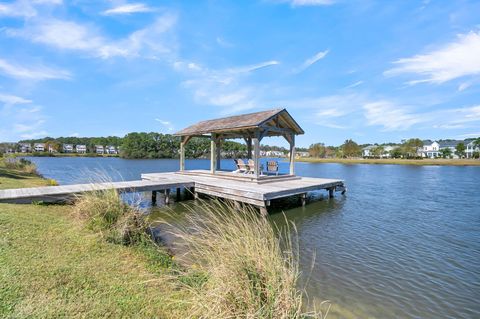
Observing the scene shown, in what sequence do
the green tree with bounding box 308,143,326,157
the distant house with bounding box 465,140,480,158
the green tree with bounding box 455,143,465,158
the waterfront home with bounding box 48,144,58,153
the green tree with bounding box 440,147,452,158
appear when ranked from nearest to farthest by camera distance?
1. the green tree with bounding box 455,143,465,158
2. the distant house with bounding box 465,140,480,158
3. the green tree with bounding box 440,147,452,158
4. the green tree with bounding box 308,143,326,157
5. the waterfront home with bounding box 48,144,58,153

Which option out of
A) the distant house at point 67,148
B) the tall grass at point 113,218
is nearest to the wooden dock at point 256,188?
the tall grass at point 113,218

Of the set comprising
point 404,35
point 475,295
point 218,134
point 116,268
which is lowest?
point 475,295

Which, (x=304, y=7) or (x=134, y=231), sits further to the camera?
(x=304, y=7)

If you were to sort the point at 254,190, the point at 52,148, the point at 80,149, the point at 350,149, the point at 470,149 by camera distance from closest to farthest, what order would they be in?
1. the point at 254,190
2. the point at 470,149
3. the point at 350,149
4. the point at 52,148
5. the point at 80,149

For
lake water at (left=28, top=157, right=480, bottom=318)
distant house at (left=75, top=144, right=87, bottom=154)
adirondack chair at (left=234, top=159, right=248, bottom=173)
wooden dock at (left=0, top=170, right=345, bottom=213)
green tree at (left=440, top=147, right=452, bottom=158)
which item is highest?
distant house at (left=75, top=144, right=87, bottom=154)

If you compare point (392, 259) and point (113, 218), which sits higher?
point (113, 218)

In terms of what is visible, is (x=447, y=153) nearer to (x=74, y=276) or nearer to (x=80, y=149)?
(x=74, y=276)

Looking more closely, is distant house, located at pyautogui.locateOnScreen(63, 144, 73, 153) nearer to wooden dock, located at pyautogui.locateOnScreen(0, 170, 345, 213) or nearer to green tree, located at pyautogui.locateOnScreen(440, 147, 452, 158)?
wooden dock, located at pyautogui.locateOnScreen(0, 170, 345, 213)

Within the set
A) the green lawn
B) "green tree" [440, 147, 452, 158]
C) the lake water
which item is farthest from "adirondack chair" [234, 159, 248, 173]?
"green tree" [440, 147, 452, 158]

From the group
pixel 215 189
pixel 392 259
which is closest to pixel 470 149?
pixel 215 189

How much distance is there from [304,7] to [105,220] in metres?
11.1

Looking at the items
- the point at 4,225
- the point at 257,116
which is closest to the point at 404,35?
the point at 257,116

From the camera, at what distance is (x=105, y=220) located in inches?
201

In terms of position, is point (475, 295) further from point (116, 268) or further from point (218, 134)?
point (218, 134)
